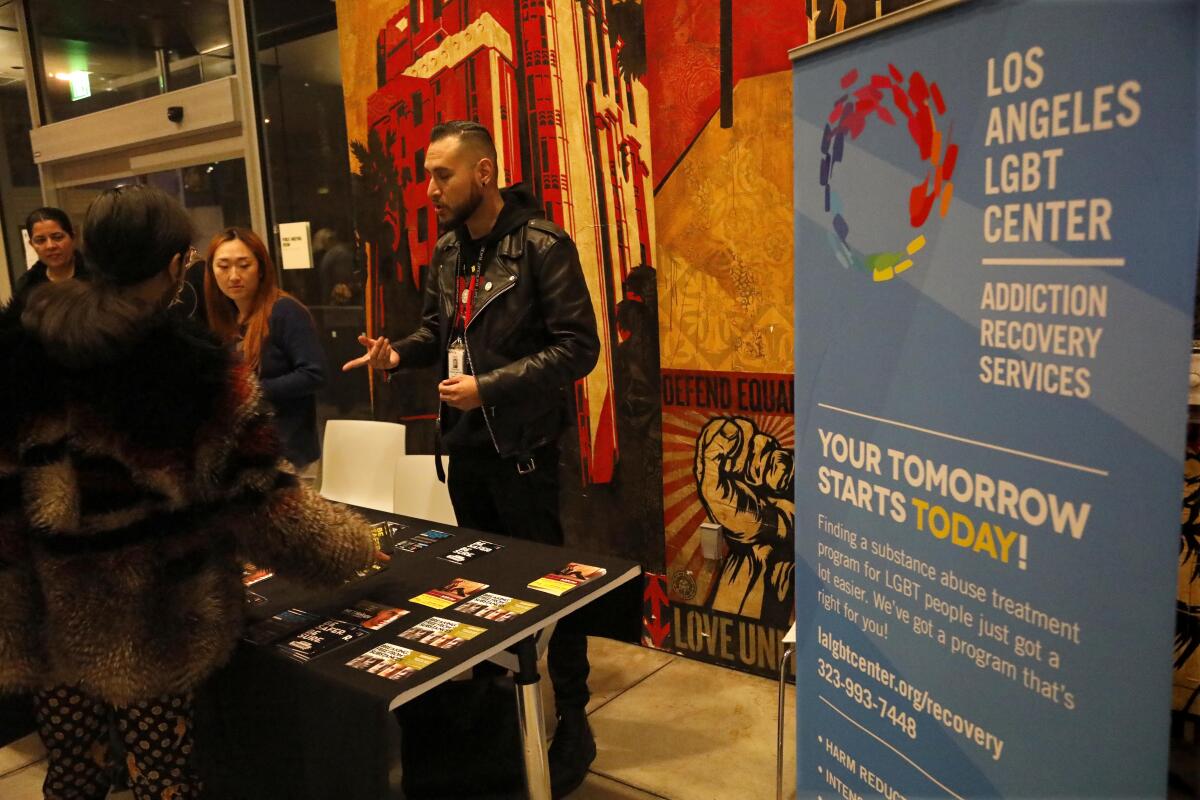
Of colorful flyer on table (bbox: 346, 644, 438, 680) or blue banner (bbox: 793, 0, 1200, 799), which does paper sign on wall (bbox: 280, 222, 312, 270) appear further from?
blue banner (bbox: 793, 0, 1200, 799)

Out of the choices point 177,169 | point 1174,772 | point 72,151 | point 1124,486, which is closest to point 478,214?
point 1124,486

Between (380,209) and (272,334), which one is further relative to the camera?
(380,209)

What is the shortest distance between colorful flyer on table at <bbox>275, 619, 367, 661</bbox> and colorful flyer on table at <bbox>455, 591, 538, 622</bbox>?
8.2 inches

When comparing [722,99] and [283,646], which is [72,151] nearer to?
[722,99]

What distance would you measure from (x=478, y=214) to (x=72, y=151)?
4.42 metres

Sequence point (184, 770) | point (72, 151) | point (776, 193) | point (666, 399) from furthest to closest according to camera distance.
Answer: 1. point (72, 151)
2. point (666, 399)
3. point (776, 193)
4. point (184, 770)

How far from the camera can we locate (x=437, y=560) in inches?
77.3

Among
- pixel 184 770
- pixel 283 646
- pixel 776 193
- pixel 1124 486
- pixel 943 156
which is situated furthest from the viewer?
pixel 776 193

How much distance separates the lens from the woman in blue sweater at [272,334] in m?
3.09

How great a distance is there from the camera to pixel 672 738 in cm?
267

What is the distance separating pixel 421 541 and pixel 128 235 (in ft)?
3.20

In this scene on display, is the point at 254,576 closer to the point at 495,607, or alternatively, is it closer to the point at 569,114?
the point at 495,607

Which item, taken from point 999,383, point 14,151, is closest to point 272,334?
point 999,383

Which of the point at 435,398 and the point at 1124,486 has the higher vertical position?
the point at 1124,486
